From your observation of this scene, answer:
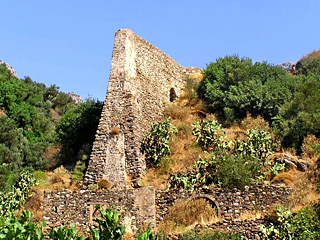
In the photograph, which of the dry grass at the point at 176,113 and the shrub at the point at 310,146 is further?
the dry grass at the point at 176,113

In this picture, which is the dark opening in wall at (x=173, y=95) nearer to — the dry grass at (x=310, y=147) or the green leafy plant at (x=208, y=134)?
the green leafy plant at (x=208, y=134)

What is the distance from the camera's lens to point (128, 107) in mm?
20250

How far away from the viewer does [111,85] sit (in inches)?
827

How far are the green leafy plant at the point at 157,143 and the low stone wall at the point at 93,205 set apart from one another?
9.49 feet

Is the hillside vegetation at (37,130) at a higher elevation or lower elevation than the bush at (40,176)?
higher

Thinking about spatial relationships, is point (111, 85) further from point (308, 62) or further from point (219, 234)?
point (308, 62)

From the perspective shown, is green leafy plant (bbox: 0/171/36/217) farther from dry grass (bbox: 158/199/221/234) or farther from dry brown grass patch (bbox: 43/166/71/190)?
dry grass (bbox: 158/199/221/234)

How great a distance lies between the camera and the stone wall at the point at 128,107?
742 inches

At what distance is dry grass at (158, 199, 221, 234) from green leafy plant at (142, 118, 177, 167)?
3857 mm

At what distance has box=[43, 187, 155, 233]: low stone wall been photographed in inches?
647

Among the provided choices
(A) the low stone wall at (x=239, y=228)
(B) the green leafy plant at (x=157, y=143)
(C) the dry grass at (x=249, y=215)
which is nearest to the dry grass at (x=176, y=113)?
(B) the green leafy plant at (x=157, y=143)

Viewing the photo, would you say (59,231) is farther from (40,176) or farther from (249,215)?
(40,176)

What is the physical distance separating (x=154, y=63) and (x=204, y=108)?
3.70 m

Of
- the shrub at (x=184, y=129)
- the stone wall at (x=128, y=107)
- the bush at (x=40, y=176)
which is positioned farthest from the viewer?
the bush at (x=40, y=176)
